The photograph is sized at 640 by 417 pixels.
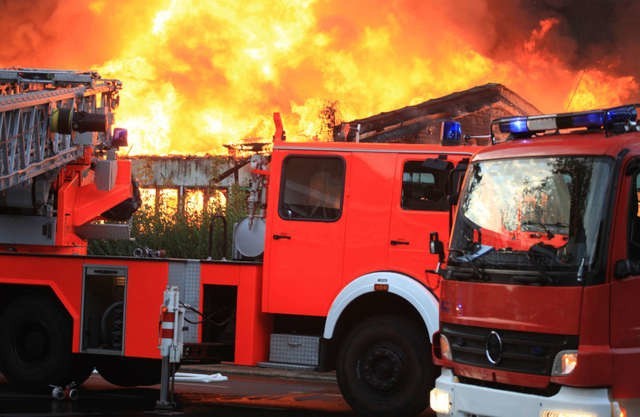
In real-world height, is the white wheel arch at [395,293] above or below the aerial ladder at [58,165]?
below

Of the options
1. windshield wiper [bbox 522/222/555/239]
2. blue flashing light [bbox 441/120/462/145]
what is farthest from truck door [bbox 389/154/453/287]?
windshield wiper [bbox 522/222/555/239]

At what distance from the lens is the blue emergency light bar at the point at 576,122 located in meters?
8.29

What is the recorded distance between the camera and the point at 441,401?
830 cm

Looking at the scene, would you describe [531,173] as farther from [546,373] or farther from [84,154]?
[84,154]

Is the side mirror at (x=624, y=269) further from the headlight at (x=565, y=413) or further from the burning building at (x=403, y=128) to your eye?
the burning building at (x=403, y=128)

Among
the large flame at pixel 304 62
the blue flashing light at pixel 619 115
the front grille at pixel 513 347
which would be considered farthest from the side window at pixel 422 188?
the large flame at pixel 304 62

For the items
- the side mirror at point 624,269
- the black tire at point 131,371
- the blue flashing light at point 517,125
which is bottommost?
the black tire at point 131,371

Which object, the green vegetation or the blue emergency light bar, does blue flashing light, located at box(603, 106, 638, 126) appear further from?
the green vegetation

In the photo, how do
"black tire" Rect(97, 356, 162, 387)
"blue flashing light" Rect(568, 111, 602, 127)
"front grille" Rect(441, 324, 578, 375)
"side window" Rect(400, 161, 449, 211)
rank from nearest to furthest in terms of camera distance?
1. "front grille" Rect(441, 324, 578, 375)
2. "blue flashing light" Rect(568, 111, 602, 127)
3. "side window" Rect(400, 161, 449, 211)
4. "black tire" Rect(97, 356, 162, 387)

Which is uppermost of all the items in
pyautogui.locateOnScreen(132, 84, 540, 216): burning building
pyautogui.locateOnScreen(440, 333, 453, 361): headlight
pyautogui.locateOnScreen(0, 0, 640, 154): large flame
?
pyautogui.locateOnScreen(0, 0, 640, 154): large flame

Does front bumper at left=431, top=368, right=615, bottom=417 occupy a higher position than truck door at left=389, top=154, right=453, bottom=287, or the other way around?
truck door at left=389, top=154, right=453, bottom=287

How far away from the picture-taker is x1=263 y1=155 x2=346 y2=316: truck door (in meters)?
10.5

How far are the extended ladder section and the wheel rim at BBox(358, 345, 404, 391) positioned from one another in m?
4.69

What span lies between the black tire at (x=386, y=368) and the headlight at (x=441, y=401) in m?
1.51
